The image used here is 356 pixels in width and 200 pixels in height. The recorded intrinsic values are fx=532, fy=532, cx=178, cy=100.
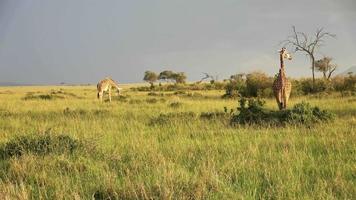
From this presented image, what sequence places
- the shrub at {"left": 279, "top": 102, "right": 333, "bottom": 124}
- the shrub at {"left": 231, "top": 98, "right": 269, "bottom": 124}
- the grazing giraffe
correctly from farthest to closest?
the grazing giraffe < the shrub at {"left": 231, "top": 98, "right": 269, "bottom": 124} < the shrub at {"left": 279, "top": 102, "right": 333, "bottom": 124}

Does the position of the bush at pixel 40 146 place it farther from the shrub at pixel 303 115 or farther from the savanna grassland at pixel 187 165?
the shrub at pixel 303 115

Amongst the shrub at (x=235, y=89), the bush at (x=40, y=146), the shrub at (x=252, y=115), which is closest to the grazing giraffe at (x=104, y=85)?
the shrub at (x=235, y=89)

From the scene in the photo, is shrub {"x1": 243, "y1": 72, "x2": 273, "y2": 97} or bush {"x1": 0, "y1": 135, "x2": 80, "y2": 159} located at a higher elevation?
shrub {"x1": 243, "y1": 72, "x2": 273, "y2": 97}

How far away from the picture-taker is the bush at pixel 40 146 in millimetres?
8609

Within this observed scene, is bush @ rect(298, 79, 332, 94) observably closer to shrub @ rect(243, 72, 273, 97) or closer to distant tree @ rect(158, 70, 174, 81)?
shrub @ rect(243, 72, 273, 97)

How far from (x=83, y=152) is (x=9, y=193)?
3107mm

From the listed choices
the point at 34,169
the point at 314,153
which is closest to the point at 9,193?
A: the point at 34,169

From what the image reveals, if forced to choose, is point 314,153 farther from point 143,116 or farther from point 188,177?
point 143,116

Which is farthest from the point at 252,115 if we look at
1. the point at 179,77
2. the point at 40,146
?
the point at 179,77

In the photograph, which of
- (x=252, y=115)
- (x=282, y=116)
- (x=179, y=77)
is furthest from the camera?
(x=179, y=77)

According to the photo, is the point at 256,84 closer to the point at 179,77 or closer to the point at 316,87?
the point at 316,87

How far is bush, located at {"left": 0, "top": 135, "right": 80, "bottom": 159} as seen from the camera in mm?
8609

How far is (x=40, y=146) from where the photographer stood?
8.87m

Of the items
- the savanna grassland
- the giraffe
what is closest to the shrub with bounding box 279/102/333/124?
the savanna grassland
